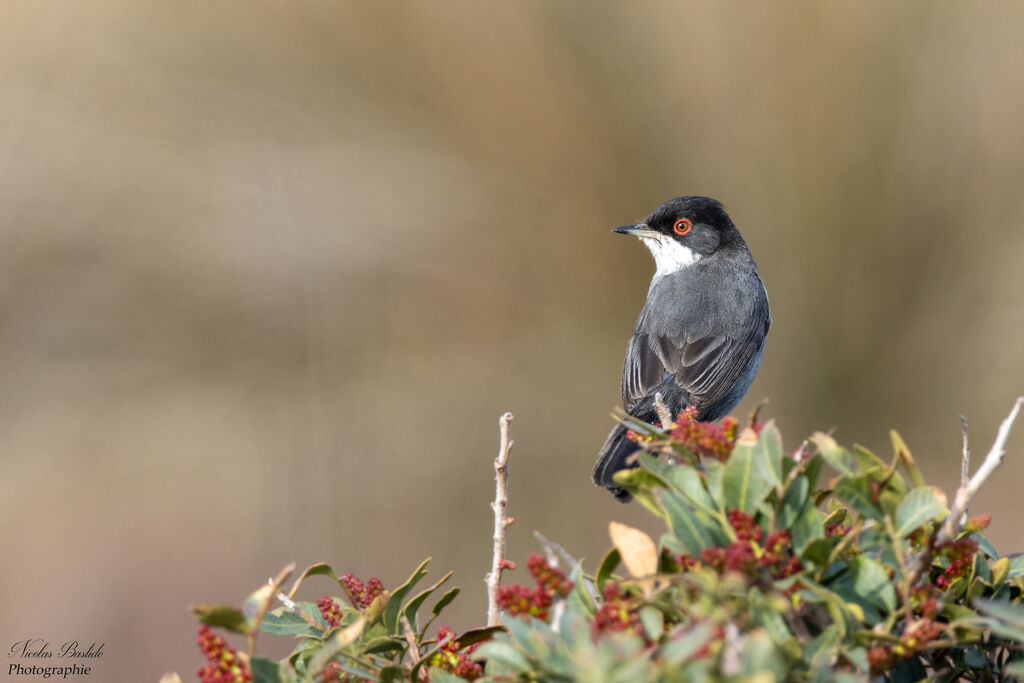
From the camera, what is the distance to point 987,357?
988 centimetres

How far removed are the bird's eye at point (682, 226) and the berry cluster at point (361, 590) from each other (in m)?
4.91

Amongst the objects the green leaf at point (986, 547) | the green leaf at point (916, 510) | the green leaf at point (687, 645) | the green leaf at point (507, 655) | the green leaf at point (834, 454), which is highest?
the green leaf at point (834, 454)

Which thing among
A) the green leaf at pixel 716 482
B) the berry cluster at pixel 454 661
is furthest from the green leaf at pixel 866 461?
the berry cluster at pixel 454 661

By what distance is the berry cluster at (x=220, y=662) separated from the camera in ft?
4.26

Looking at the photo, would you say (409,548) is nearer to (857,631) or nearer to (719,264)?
(719,264)

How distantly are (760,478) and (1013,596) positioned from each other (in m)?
0.65

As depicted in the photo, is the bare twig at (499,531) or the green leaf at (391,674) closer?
the green leaf at (391,674)

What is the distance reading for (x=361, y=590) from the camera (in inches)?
68.4

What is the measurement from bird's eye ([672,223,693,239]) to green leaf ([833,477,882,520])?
5.00 m

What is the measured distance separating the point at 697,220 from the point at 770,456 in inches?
201

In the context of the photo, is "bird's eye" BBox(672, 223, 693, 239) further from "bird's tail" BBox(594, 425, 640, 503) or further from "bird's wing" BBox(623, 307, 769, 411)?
"bird's tail" BBox(594, 425, 640, 503)

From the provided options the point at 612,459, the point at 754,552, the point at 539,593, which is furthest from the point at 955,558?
the point at 612,459

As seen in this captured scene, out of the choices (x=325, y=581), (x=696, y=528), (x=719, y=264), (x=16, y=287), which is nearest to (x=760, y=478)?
(x=696, y=528)

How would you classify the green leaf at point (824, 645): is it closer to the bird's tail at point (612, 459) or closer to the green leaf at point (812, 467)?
the green leaf at point (812, 467)
